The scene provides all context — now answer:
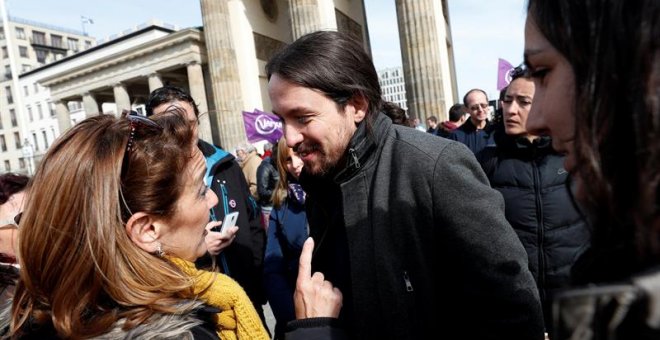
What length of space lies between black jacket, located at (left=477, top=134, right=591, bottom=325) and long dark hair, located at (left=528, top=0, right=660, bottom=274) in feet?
6.76

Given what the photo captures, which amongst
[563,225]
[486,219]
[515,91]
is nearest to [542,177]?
[563,225]

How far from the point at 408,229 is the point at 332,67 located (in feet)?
2.23

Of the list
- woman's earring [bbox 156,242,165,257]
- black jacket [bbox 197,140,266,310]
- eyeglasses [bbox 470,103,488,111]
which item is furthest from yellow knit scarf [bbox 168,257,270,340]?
eyeglasses [bbox 470,103,488,111]

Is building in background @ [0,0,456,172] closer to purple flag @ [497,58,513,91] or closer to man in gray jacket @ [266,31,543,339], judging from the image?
man in gray jacket @ [266,31,543,339]

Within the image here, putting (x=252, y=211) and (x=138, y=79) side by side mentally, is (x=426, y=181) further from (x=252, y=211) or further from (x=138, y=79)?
(x=138, y=79)

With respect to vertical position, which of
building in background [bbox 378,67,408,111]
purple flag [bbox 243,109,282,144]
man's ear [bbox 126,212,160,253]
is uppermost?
Result: building in background [bbox 378,67,408,111]

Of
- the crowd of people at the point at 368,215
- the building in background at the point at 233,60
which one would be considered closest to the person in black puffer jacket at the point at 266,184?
the building in background at the point at 233,60

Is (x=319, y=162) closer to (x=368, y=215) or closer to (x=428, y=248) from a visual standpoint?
(x=368, y=215)

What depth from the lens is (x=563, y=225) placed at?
2617 mm

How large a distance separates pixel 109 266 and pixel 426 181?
3.29 ft

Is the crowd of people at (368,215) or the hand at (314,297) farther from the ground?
the crowd of people at (368,215)

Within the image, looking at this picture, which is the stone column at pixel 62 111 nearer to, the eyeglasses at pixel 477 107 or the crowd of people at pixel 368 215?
the eyeglasses at pixel 477 107

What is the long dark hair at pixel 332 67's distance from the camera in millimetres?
1751

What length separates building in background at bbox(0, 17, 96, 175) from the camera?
57.7m
